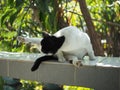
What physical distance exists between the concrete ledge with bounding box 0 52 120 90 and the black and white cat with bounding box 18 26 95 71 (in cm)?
3

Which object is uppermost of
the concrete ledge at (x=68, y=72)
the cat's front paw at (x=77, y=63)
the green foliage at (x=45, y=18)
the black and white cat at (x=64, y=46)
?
the green foliage at (x=45, y=18)

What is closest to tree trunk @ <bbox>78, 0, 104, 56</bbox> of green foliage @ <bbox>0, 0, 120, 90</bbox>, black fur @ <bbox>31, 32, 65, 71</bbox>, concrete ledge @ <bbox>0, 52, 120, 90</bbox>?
green foliage @ <bbox>0, 0, 120, 90</bbox>

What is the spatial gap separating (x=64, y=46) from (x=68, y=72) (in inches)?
4.5

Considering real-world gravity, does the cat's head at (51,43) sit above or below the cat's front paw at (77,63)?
above

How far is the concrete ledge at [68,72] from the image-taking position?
46.9 inches

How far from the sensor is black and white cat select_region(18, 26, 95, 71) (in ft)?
4.20

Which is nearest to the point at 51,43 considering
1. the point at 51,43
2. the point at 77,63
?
the point at 51,43

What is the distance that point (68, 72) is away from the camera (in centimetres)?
130

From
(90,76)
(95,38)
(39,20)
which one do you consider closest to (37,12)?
(39,20)

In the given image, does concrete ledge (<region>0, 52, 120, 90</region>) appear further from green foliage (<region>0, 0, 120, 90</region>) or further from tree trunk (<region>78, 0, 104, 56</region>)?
tree trunk (<region>78, 0, 104, 56</region>)

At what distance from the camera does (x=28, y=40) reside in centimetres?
136

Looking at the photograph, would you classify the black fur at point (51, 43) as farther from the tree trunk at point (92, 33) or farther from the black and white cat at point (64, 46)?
the tree trunk at point (92, 33)

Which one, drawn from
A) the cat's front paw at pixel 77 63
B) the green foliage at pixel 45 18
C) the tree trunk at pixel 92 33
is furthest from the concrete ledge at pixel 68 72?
the tree trunk at pixel 92 33

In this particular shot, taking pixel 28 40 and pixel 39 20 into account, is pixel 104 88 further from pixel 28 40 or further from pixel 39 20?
pixel 39 20
